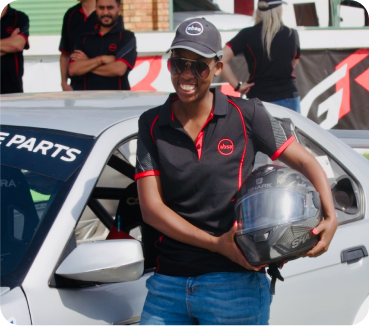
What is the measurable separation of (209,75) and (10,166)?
0.83 meters

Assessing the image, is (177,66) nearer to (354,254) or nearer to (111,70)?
(354,254)

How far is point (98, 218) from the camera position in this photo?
12.2ft

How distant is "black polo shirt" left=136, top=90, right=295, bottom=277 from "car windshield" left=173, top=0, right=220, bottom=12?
27.8 ft

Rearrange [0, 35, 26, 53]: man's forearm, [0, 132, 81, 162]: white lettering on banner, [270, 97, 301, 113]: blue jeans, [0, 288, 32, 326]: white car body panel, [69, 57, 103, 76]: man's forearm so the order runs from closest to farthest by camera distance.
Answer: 1. [0, 288, 32, 326]: white car body panel
2. [0, 132, 81, 162]: white lettering on banner
3. [69, 57, 103, 76]: man's forearm
4. [0, 35, 26, 53]: man's forearm
5. [270, 97, 301, 113]: blue jeans

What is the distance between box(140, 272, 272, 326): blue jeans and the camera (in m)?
2.29

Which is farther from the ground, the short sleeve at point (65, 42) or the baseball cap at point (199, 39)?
the baseball cap at point (199, 39)

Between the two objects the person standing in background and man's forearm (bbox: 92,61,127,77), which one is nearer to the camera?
man's forearm (bbox: 92,61,127,77)

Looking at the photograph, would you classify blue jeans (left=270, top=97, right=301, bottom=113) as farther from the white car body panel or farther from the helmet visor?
the white car body panel

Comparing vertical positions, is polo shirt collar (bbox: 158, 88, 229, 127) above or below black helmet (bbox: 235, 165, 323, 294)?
above

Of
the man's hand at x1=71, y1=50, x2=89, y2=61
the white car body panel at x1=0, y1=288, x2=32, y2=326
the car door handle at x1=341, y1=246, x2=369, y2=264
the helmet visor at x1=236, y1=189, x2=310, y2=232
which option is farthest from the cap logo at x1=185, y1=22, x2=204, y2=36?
the man's hand at x1=71, y1=50, x2=89, y2=61

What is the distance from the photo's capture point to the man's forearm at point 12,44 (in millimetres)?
6047

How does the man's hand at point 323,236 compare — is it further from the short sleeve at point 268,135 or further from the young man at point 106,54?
the young man at point 106,54

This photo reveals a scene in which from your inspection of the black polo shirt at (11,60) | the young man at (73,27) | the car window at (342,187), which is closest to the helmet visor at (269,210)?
the car window at (342,187)

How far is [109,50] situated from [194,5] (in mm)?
5284
